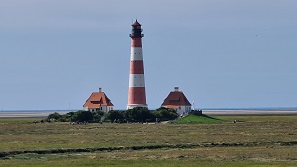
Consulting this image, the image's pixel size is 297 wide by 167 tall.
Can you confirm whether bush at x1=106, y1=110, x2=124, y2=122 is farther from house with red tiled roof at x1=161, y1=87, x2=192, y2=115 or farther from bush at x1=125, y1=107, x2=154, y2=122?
house with red tiled roof at x1=161, y1=87, x2=192, y2=115

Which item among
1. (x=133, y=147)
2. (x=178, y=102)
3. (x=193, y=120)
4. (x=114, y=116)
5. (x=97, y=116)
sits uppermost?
(x=178, y=102)

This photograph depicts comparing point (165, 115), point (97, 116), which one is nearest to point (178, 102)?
point (165, 115)

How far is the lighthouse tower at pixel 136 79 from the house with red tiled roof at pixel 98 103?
14.9 m

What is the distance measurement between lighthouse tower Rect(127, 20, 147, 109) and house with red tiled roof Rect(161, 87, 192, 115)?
13092mm

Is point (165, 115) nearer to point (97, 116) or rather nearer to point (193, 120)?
point (193, 120)

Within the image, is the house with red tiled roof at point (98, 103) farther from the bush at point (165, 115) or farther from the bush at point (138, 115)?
the bush at point (138, 115)

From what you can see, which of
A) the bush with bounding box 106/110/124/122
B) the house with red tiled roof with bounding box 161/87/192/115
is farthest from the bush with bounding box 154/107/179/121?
the house with red tiled roof with bounding box 161/87/192/115

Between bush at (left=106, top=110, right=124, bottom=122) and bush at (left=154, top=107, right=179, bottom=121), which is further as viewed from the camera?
bush at (left=154, top=107, right=179, bottom=121)

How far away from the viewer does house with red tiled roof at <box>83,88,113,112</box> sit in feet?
422

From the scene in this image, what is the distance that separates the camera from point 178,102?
12638cm

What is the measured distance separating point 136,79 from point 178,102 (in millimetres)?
15939

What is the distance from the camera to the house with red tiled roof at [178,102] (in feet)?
412

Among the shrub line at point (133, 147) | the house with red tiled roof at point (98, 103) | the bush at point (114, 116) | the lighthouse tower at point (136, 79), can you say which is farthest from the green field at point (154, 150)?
the house with red tiled roof at point (98, 103)

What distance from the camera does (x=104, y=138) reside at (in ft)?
216
